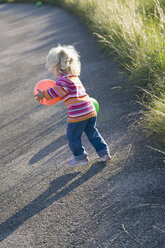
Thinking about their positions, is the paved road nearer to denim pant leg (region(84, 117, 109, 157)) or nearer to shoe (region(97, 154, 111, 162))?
shoe (region(97, 154, 111, 162))

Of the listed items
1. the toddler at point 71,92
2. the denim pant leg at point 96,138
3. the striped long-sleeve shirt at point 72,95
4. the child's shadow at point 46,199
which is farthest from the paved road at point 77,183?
the striped long-sleeve shirt at point 72,95

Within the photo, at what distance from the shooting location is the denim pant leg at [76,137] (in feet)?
10.9

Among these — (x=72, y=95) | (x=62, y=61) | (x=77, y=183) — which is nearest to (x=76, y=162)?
(x=77, y=183)

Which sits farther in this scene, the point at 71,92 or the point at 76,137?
the point at 76,137

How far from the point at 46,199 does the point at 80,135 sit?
0.81 m

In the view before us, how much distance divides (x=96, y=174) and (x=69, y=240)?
0.93m

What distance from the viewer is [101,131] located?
4.25 metres

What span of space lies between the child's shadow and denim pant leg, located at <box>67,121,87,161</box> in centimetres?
20

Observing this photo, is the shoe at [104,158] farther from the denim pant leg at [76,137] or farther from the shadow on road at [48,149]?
the shadow on road at [48,149]

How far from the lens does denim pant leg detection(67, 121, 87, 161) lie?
334cm

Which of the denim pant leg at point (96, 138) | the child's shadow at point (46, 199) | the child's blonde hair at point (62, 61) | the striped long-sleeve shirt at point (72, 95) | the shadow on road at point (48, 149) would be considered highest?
the child's blonde hair at point (62, 61)

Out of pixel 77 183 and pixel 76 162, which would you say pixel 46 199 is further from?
pixel 76 162

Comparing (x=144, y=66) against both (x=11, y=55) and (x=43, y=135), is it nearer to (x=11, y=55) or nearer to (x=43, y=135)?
(x=43, y=135)

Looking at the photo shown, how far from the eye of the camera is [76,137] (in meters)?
3.41
